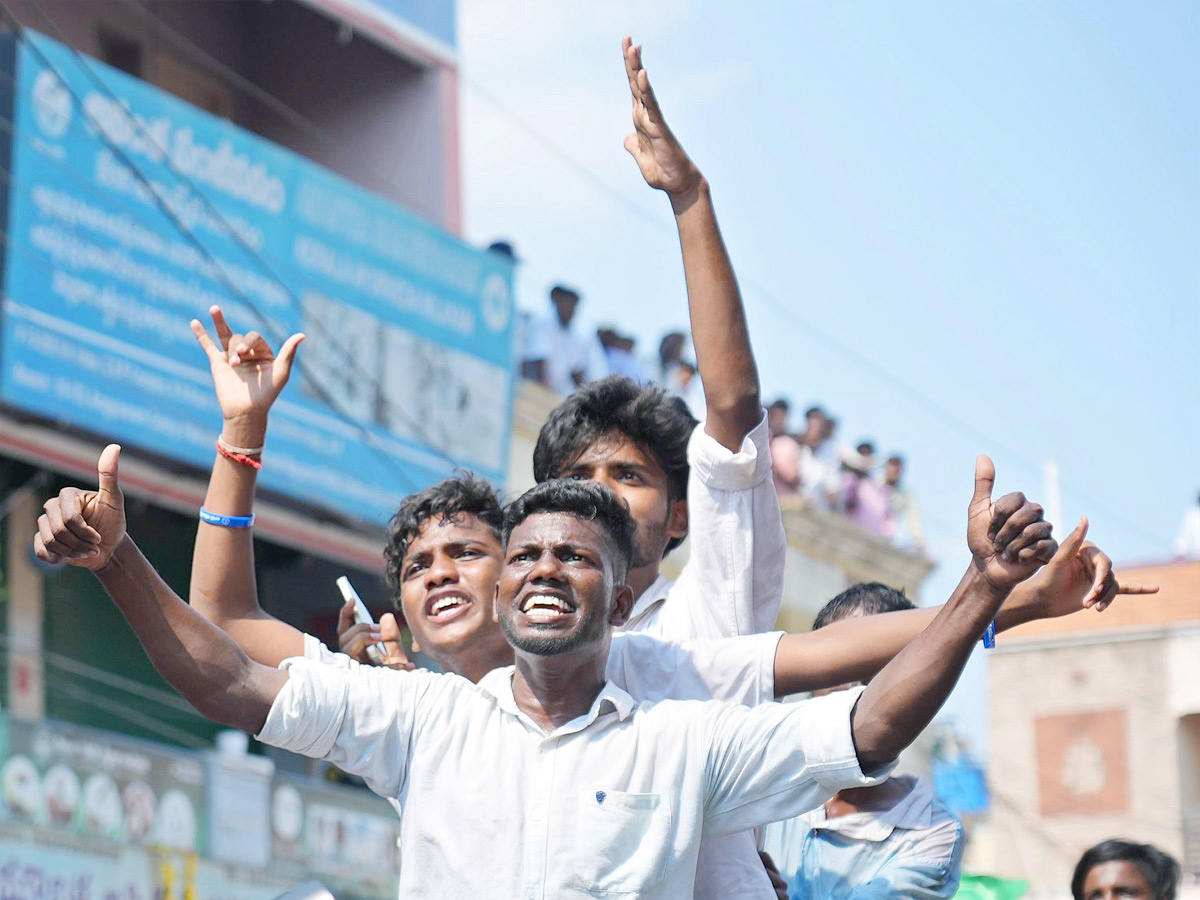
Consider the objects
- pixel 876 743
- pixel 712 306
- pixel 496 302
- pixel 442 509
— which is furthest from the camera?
pixel 496 302

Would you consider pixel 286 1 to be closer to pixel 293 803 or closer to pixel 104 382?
pixel 104 382

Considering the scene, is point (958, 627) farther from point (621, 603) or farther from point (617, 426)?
point (617, 426)

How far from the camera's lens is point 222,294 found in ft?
43.3

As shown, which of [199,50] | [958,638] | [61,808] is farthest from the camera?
[199,50]

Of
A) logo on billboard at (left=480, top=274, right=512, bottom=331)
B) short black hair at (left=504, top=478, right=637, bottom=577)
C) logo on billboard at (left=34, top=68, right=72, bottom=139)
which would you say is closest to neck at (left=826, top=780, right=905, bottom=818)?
short black hair at (left=504, top=478, right=637, bottom=577)

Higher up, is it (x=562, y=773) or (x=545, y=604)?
(x=545, y=604)

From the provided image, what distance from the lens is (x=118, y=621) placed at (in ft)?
Result: 46.0

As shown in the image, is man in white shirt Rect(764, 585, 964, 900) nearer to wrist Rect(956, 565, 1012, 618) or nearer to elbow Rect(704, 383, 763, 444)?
elbow Rect(704, 383, 763, 444)

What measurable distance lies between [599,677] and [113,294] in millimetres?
9418

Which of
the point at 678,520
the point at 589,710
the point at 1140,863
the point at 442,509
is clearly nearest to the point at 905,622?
the point at 589,710

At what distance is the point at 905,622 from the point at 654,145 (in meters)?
1.04

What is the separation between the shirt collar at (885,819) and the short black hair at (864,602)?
393 millimetres

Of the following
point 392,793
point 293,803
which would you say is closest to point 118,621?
point 293,803

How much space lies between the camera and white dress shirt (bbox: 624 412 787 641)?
12.8 ft
